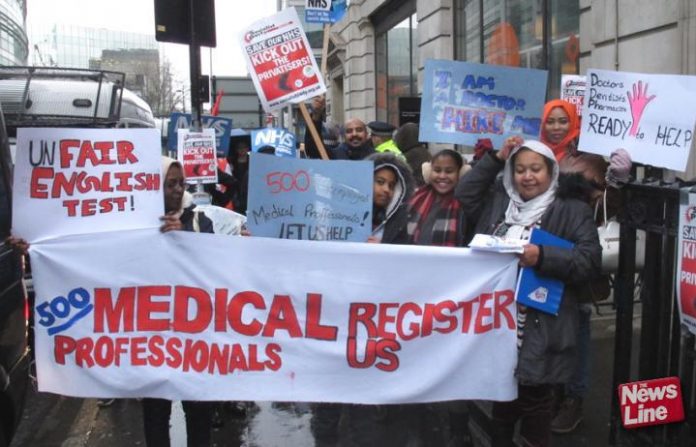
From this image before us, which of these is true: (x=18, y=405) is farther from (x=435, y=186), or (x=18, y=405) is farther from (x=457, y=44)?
(x=457, y=44)

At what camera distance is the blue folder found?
10.2 ft

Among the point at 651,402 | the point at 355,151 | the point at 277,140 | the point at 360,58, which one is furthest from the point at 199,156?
the point at 360,58

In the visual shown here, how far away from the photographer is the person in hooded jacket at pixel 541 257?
307 cm

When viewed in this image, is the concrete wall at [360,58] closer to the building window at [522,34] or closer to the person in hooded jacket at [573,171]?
the building window at [522,34]

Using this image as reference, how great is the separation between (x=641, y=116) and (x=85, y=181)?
2.75 meters

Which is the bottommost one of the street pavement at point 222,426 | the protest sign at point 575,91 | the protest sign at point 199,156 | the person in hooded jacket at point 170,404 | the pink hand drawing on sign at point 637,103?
the street pavement at point 222,426

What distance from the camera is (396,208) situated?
3854mm

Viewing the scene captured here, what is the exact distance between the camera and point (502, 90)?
411 centimetres

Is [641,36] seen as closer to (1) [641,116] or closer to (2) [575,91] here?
(2) [575,91]

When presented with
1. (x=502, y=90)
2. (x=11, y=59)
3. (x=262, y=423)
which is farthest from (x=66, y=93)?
(x=11, y=59)

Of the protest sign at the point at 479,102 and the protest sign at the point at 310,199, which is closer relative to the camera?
the protest sign at the point at 310,199

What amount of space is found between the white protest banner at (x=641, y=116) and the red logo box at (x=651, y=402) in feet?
3.37

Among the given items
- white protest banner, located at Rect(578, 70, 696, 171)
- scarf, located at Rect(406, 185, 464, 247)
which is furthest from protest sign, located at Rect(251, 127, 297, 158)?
white protest banner, located at Rect(578, 70, 696, 171)

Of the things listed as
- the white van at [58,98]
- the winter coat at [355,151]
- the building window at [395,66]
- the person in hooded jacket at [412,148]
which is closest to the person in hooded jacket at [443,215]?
the person in hooded jacket at [412,148]
